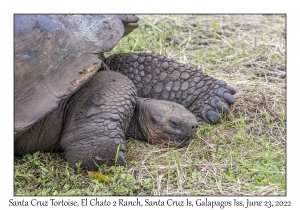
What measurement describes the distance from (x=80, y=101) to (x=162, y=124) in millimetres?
721

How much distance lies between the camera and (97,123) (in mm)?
4078

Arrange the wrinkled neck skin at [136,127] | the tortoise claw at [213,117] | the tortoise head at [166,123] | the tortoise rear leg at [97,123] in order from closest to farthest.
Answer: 1. the tortoise rear leg at [97,123]
2. the tortoise head at [166,123]
3. the wrinkled neck skin at [136,127]
4. the tortoise claw at [213,117]

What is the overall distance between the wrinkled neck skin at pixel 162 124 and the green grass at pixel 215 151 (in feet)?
0.29

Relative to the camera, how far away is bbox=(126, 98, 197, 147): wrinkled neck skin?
14.6ft

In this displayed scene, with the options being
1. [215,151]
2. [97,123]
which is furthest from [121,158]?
[215,151]

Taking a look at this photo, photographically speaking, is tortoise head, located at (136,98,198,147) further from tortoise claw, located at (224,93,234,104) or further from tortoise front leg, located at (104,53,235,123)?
tortoise claw, located at (224,93,234,104)

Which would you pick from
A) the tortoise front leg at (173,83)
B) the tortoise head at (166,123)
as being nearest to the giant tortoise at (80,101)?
the tortoise head at (166,123)

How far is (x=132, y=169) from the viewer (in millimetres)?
4055

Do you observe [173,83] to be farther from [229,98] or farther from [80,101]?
[80,101]

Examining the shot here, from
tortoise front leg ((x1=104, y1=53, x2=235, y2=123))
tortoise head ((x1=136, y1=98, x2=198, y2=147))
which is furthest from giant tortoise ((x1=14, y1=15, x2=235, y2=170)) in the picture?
tortoise front leg ((x1=104, y1=53, x2=235, y2=123))

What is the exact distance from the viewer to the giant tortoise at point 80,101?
3.90m

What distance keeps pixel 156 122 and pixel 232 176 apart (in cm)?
90

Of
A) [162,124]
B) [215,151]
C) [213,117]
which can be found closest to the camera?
[215,151]

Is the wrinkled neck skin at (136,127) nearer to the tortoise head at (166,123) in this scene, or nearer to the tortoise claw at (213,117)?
the tortoise head at (166,123)
